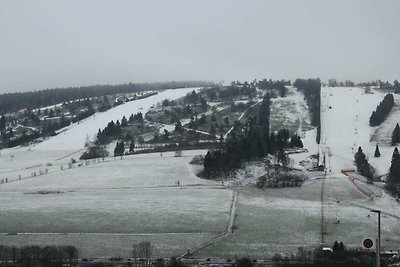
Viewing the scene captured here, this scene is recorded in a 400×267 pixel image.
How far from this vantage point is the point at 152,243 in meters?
55.9

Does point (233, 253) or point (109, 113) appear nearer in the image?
point (233, 253)

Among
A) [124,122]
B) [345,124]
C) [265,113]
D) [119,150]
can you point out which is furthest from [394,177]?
[124,122]

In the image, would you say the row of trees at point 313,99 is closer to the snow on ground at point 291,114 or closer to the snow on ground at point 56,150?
the snow on ground at point 291,114

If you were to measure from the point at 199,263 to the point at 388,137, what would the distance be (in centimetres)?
8017

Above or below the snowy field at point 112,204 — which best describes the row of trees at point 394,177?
above

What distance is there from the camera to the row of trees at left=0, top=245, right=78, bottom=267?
154 ft

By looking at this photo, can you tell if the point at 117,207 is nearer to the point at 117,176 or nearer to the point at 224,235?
the point at 224,235

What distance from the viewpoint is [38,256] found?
48.7 metres

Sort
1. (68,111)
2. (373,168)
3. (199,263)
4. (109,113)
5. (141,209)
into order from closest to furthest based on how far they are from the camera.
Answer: (199,263), (141,209), (373,168), (109,113), (68,111)

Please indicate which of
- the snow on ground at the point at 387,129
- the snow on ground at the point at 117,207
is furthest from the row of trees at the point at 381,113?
the snow on ground at the point at 117,207

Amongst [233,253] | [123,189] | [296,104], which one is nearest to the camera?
[233,253]

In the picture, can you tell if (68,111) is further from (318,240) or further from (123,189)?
(318,240)

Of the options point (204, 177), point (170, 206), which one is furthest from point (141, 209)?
point (204, 177)

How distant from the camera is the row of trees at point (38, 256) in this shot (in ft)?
154
